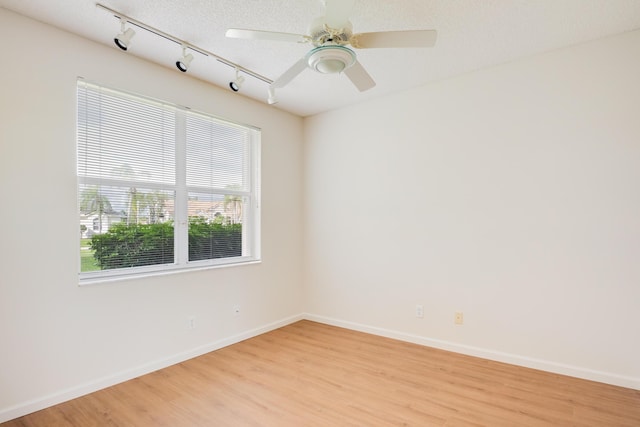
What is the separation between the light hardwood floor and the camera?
7.19ft

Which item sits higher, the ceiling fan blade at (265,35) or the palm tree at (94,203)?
the ceiling fan blade at (265,35)

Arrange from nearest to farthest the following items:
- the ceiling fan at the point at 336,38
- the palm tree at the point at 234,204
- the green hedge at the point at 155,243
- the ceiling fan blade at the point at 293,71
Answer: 1. the ceiling fan at the point at 336,38
2. the ceiling fan blade at the point at 293,71
3. the green hedge at the point at 155,243
4. the palm tree at the point at 234,204

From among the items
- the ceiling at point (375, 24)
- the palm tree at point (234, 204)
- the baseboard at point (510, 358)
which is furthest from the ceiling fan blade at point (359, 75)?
the baseboard at point (510, 358)

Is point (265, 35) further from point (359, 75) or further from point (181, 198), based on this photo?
point (181, 198)

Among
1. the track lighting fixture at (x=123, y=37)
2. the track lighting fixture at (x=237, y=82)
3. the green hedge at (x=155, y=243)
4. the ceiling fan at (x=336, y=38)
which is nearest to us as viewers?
the ceiling fan at (x=336, y=38)

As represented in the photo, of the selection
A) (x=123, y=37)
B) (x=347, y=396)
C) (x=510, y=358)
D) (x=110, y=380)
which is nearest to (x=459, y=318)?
(x=510, y=358)

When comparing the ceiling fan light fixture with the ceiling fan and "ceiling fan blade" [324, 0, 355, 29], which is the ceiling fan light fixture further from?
"ceiling fan blade" [324, 0, 355, 29]

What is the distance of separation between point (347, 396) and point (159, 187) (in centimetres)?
238

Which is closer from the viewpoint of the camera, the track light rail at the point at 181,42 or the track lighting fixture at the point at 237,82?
the track light rail at the point at 181,42

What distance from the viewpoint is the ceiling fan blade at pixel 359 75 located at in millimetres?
2088

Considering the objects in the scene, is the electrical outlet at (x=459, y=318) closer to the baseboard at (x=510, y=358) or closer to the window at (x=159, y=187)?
the baseboard at (x=510, y=358)

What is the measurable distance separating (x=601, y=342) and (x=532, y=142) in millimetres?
1691

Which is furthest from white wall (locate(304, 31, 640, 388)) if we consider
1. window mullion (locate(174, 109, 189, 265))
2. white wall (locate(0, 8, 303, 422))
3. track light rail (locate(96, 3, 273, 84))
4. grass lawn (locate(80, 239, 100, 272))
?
grass lawn (locate(80, 239, 100, 272))

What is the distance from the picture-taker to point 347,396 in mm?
2490
